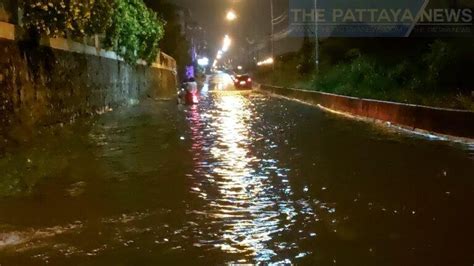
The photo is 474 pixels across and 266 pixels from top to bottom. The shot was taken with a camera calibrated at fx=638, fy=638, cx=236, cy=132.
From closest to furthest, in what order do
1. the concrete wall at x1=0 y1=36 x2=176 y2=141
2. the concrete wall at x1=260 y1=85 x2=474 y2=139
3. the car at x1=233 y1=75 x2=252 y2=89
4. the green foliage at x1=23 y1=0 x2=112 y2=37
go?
the concrete wall at x1=0 y1=36 x2=176 y2=141 → the concrete wall at x1=260 y1=85 x2=474 y2=139 → the green foliage at x1=23 y1=0 x2=112 y2=37 → the car at x1=233 y1=75 x2=252 y2=89

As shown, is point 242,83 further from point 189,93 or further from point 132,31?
point 132,31

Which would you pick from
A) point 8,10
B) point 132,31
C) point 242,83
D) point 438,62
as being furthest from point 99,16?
point 242,83

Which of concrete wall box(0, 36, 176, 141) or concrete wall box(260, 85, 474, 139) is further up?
concrete wall box(0, 36, 176, 141)

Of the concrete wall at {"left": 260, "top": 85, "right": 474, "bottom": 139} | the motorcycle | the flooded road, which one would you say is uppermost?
the motorcycle

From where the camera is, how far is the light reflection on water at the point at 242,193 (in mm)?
6340

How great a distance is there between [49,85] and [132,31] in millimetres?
12883

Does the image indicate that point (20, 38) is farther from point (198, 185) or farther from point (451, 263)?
point (451, 263)

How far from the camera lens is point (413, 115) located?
17.5 m

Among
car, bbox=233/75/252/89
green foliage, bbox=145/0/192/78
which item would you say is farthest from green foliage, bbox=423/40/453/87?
car, bbox=233/75/252/89

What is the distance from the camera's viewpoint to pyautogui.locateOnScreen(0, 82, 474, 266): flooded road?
19.5ft

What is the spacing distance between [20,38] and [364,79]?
17.9 metres

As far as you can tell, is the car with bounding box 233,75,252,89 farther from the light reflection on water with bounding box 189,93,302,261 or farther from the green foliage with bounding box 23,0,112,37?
the light reflection on water with bounding box 189,93,302,261

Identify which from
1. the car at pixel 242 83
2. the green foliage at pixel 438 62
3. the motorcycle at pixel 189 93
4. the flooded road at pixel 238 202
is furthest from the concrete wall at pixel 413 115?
the car at pixel 242 83

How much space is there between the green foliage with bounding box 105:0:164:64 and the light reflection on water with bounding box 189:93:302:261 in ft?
38.6
